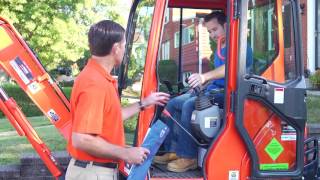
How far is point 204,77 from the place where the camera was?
4.05 metres

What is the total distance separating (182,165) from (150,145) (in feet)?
3.00

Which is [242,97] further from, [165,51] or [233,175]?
[165,51]

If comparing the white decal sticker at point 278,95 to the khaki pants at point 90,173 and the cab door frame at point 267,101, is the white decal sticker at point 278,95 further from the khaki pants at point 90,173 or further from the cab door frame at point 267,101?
the khaki pants at point 90,173

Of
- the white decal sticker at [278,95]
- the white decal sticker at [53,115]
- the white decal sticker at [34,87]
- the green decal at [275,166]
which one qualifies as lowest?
the green decal at [275,166]

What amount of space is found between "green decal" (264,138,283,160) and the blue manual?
96cm

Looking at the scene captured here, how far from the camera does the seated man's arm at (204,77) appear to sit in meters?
3.99

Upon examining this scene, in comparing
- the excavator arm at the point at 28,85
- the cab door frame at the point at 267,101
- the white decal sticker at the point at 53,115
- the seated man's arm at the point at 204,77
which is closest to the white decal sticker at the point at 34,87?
the excavator arm at the point at 28,85

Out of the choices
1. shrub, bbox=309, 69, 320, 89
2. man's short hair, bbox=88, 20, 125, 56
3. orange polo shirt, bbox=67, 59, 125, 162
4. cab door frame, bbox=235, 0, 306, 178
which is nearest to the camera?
orange polo shirt, bbox=67, 59, 125, 162

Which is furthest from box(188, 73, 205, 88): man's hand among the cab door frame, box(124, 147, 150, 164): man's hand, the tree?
the tree

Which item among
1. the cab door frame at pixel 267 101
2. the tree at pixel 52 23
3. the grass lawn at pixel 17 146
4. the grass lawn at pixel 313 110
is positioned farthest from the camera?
the tree at pixel 52 23

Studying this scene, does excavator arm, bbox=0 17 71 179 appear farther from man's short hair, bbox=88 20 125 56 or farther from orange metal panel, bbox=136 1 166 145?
man's short hair, bbox=88 20 125 56

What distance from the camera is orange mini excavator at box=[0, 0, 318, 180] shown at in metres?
3.89

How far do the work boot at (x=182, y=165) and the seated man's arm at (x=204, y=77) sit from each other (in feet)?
2.38

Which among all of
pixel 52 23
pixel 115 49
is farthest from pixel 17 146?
pixel 52 23
